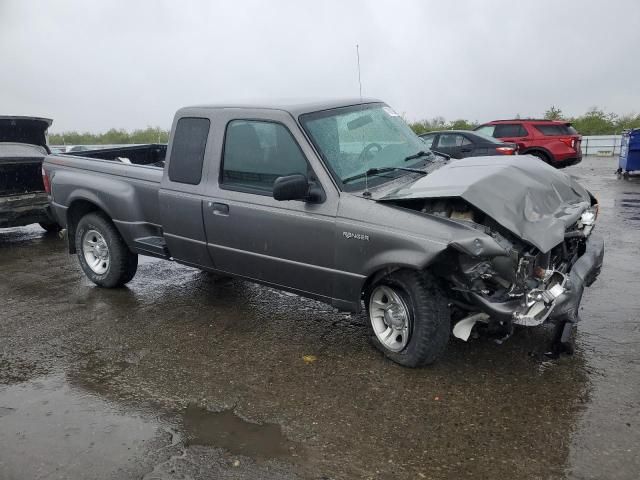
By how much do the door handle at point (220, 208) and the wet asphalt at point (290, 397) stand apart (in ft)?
3.38

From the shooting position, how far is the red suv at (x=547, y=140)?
16344mm

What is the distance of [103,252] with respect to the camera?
20.5 feet

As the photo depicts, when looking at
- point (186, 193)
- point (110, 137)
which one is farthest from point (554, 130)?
point (110, 137)

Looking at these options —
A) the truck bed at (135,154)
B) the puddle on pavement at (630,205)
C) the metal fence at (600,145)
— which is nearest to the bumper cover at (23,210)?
the truck bed at (135,154)

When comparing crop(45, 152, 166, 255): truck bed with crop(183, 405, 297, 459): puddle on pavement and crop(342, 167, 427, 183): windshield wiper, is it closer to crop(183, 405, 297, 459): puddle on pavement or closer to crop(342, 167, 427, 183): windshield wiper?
crop(342, 167, 427, 183): windshield wiper

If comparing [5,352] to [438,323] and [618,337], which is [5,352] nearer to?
[438,323]

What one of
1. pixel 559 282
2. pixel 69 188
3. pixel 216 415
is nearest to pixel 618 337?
pixel 559 282

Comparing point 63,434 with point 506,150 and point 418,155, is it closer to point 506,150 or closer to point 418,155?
point 418,155

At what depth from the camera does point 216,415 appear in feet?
11.9

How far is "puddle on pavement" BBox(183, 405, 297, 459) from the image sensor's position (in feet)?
10.6

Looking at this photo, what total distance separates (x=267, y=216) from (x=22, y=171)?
5.77m

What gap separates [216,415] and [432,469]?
1.38 metres

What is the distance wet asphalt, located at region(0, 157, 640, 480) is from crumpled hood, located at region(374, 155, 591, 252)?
3.32 feet

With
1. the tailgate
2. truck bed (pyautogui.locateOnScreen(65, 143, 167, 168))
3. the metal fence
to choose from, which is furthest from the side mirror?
the metal fence
